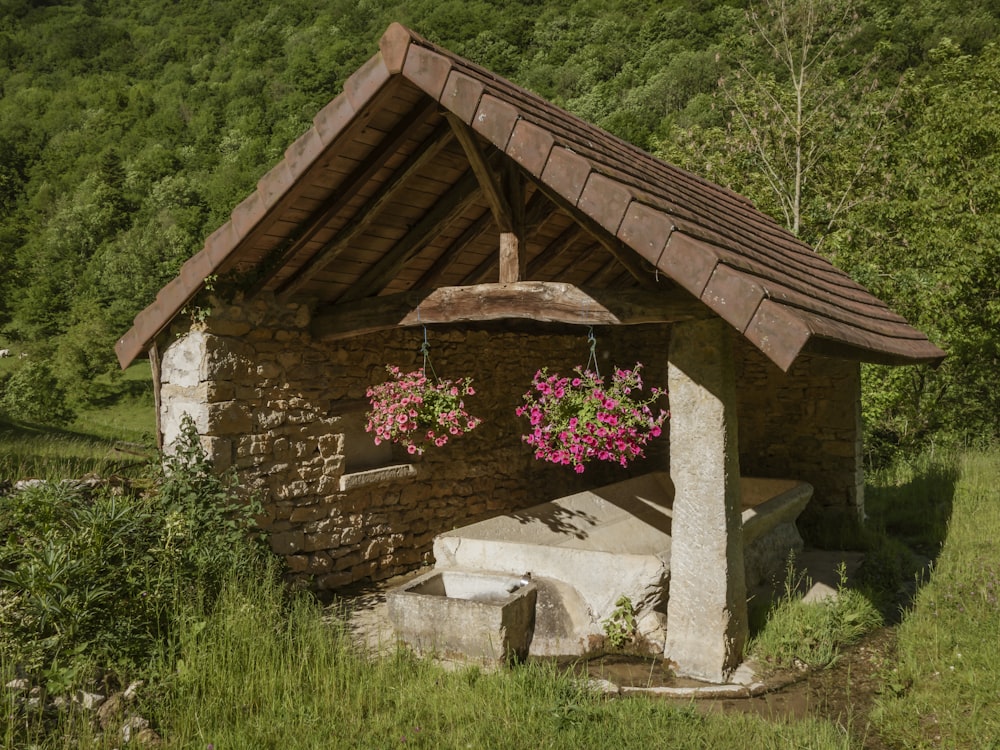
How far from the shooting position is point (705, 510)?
3.97 metres

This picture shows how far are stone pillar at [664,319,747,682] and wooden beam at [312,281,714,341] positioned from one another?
167 mm

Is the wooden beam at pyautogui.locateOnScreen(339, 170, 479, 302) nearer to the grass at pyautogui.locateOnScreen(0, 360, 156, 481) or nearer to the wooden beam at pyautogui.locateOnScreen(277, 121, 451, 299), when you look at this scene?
the wooden beam at pyautogui.locateOnScreen(277, 121, 451, 299)

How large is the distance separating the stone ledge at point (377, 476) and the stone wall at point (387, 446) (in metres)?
0.01

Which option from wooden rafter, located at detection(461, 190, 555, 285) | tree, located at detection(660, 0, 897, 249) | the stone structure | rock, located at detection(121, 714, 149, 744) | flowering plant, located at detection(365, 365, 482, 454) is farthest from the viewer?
tree, located at detection(660, 0, 897, 249)

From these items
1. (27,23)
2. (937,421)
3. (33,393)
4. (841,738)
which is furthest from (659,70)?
(27,23)

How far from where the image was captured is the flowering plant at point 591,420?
4301mm

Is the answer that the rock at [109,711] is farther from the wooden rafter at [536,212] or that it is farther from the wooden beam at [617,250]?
the wooden beam at [617,250]

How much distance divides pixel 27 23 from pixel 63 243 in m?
30.7

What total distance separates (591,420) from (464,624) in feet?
4.41

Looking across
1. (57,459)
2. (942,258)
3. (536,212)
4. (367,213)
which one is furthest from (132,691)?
(942,258)

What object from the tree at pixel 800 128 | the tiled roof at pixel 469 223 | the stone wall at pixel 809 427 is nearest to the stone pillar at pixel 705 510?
the tiled roof at pixel 469 223

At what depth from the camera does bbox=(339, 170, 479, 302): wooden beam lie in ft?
15.7

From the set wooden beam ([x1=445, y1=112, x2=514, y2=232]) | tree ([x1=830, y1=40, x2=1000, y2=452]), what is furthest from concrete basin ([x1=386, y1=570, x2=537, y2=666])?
tree ([x1=830, y1=40, x2=1000, y2=452])

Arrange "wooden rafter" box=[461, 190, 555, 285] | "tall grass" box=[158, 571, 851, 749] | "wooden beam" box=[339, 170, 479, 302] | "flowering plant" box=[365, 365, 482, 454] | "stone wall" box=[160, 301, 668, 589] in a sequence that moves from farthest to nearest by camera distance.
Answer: "flowering plant" box=[365, 365, 482, 454] < "stone wall" box=[160, 301, 668, 589] < "wooden beam" box=[339, 170, 479, 302] < "wooden rafter" box=[461, 190, 555, 285] < "tall grass" box=[158, 571, 851, 749]
